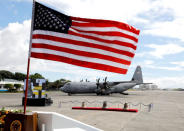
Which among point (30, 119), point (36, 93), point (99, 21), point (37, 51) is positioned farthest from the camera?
point (36, 93)

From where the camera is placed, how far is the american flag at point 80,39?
7.09 metres

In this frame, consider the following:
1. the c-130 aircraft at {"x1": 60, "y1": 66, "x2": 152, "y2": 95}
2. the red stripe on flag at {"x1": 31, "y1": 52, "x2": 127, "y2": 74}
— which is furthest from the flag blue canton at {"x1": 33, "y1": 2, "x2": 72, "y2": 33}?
the c-130 aircraft at {"x1": 60, "y1": 66, "x2": 152, "y2": 95}

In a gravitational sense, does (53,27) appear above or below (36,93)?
above

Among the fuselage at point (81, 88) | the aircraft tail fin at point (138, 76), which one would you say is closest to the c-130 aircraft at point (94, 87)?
the fuselage at point (81, 88)

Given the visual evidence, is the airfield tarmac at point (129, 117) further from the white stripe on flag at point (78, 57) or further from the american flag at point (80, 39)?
the american flag at point (80, 39)

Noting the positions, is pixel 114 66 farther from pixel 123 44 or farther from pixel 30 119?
pixel 30 119

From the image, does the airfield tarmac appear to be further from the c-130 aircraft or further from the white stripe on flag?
the c-130 aircraft

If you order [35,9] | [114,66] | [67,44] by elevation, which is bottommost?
[114,66]

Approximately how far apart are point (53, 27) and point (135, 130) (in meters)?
7.28

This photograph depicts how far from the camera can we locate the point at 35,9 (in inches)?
279

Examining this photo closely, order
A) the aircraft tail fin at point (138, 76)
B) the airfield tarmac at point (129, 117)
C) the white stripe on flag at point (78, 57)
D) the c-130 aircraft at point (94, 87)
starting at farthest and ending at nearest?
the aircraft tail fin at point (138, 76) → the c-130 aircraft at point (94, 87) → the airfield tarmac at point (129, 117) → the white stripe on flag at point (78, 57)

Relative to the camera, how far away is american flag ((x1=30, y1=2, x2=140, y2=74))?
7086mm

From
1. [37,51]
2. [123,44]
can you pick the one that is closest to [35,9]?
[37,51]

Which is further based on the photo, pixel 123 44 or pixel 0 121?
pixel 123 44
